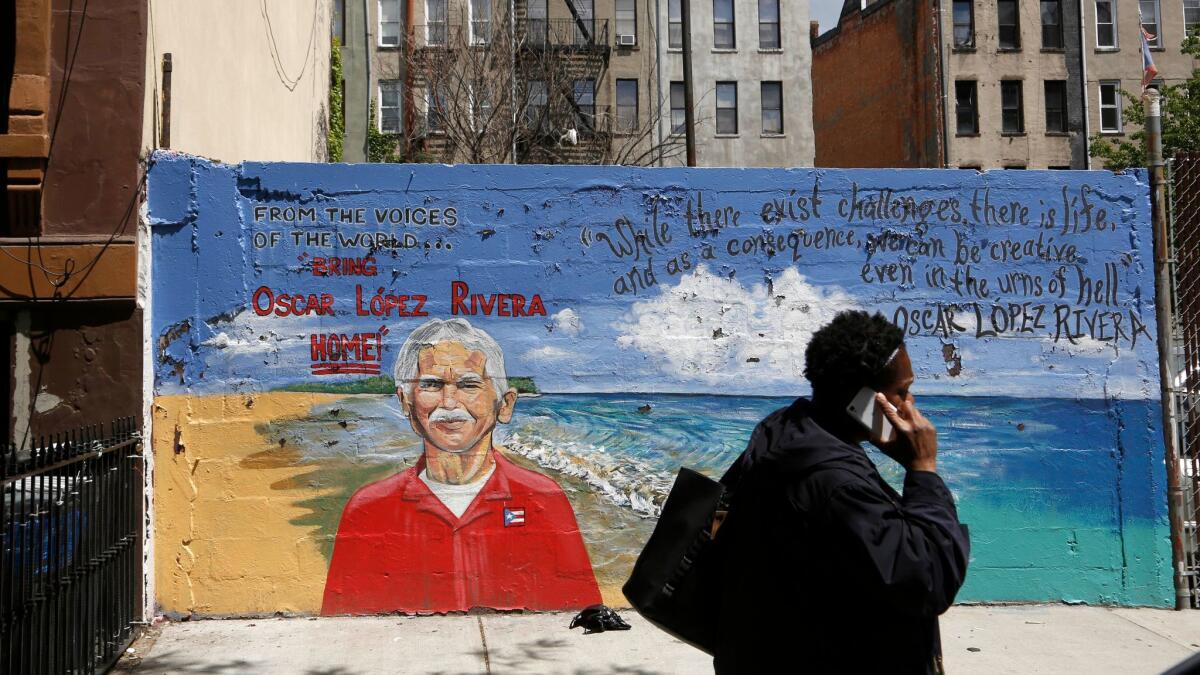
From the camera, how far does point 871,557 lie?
2.57 metres

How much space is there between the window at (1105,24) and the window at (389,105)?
2324 centimetres

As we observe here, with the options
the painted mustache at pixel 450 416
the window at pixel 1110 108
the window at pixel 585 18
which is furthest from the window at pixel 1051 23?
the painted mustache at pixel 450 416

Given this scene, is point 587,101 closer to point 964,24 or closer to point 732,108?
point 732,108

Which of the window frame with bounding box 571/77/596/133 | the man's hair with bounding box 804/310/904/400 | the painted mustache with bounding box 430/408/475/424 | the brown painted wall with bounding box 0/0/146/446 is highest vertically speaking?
the window frame with bounding box 571/77/596/133

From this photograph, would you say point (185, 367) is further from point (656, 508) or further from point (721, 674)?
point (721, 674)

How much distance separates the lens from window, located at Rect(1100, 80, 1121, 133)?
1371 inches

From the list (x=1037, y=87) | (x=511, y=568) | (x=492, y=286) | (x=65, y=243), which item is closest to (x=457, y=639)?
(x=511, y=568)

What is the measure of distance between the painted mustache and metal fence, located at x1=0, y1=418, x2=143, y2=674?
1.78 m

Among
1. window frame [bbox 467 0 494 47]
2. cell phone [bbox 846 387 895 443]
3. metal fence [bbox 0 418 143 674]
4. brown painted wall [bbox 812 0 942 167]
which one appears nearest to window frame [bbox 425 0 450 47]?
window frame [bbox 467 0 494 47]

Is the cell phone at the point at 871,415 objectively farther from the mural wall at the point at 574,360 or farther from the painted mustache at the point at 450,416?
the painted mustache at the point at 450,416

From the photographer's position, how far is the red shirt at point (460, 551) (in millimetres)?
6730

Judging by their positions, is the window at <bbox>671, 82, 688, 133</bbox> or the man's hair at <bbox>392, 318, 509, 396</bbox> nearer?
the man's hair at <bbox>392, 318, 509, 396</bbox>

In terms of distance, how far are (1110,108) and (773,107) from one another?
36.9 ft

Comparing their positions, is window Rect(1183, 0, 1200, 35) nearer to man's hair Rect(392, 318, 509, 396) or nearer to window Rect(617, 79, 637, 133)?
window Rect(617, 79, 637, 133)
